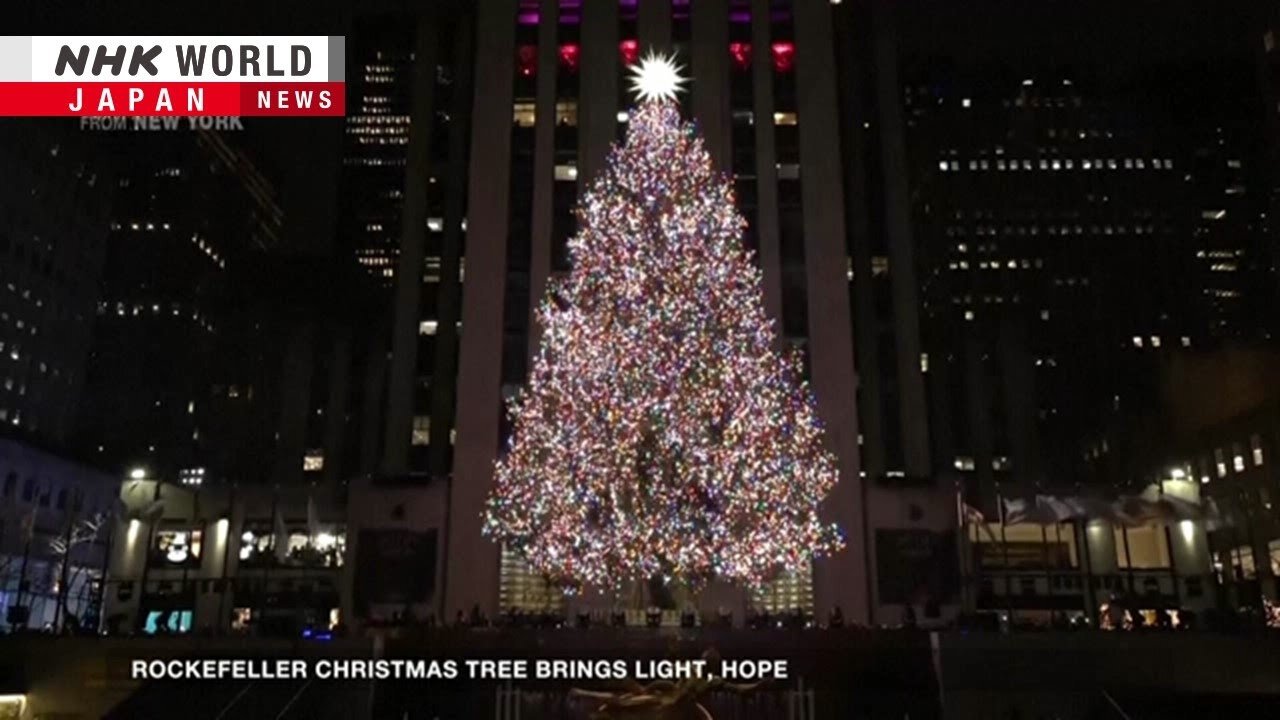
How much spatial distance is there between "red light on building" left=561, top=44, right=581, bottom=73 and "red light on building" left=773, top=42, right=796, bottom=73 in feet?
30.0

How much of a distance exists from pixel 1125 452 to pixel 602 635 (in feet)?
213

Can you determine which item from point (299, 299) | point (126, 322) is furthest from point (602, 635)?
point (126, 322)

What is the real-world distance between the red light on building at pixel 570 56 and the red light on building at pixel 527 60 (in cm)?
127

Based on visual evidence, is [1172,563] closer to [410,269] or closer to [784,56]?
[784,56]

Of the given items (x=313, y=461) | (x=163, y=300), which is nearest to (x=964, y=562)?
(x=313, y=461)

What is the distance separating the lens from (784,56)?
1773 inches

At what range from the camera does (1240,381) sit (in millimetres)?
58438

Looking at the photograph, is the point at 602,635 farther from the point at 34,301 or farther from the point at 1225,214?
the point at 1225,214

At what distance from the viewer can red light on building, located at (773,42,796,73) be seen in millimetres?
44844

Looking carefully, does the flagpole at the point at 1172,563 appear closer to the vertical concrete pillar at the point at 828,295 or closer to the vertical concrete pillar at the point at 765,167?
the vertical concrete pillar at the point at 828,295

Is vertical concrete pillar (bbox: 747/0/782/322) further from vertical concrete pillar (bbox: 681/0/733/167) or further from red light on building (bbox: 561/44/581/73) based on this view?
red light on building (bbox: 561/44/581/73)

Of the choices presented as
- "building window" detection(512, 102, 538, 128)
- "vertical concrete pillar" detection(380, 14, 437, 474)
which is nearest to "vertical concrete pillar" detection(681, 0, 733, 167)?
"building window" detection(512, 102, 538, 128)

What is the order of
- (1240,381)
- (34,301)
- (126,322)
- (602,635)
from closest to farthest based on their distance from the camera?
(602,635)
(1240,381)
(34,301)
(126,322)
